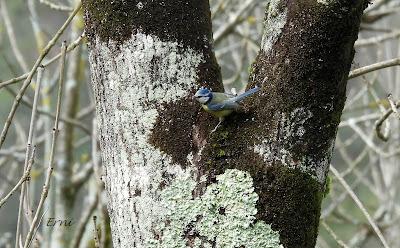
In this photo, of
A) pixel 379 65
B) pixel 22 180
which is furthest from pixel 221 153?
pixel 379 65

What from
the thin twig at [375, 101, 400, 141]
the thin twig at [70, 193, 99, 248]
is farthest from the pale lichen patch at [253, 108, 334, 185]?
the thin twig at [70, 193, 99, 248]

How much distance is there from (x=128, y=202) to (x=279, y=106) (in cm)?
35

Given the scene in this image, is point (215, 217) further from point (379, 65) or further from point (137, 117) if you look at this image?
point (379, 65)

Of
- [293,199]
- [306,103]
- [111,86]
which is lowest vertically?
[293,199]

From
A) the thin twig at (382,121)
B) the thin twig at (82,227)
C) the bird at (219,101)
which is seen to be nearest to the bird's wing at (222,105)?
the bird at (219,101)

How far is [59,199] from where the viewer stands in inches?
129

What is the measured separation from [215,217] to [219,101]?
0.75 feet

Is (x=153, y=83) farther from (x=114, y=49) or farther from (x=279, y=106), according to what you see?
(x=279, y=106)

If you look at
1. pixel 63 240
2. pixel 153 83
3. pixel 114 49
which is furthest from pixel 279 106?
pixel 63 240

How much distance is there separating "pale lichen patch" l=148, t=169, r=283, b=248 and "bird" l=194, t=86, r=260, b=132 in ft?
0.41

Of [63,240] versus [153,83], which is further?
[63,240]

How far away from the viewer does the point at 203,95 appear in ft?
4.00

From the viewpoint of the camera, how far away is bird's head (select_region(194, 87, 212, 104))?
122 cm

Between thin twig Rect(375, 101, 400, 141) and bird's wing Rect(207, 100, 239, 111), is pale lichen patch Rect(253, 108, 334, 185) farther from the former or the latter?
thin twig Rect(375, 101, 400, 141)
